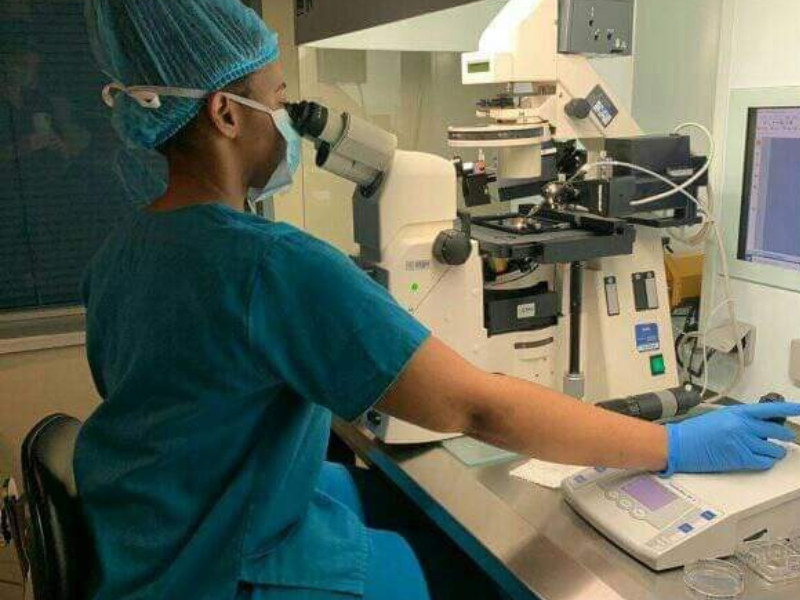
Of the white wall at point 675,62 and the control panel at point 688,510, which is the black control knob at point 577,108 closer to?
the white wall at point 675,62

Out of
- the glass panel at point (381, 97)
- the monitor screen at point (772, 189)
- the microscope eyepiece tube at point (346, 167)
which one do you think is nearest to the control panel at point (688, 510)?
the monitor screen at point (772, 189)

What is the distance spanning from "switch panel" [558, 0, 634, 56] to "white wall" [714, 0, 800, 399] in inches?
10.1

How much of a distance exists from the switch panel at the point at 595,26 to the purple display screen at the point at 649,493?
0.85 metres

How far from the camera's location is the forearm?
3.21 feet

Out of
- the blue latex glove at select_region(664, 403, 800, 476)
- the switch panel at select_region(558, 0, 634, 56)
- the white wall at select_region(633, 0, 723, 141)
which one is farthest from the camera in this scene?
the white wall at select_region(633, 0, 723, 141)

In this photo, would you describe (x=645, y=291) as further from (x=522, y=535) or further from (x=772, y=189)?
(x=522, y=535)

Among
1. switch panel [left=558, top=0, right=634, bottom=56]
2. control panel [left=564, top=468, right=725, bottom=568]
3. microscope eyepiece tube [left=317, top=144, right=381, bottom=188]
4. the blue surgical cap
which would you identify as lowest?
control panel [left=564, top=468, right=725, bottom=568]

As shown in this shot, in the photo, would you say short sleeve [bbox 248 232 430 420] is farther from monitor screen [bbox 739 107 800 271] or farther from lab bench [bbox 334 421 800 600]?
monitor screen [bbox 739 107 800 271]

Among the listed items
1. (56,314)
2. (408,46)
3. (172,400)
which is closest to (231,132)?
(172,400)

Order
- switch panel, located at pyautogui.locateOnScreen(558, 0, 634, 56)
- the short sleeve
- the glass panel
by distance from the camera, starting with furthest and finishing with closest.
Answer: the glass panel → switch panel, located at pyautogui.locateOnScreen(558, 0, 634, 56) → the short sleeve

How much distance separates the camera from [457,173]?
57.9 inches

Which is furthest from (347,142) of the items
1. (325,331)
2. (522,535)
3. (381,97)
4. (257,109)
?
(381,97)

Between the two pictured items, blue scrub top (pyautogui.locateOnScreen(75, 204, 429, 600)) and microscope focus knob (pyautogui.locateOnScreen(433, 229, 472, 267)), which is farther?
microscope focus knob (pyautogui.locateOnScreen(433, 229, 472, 267))

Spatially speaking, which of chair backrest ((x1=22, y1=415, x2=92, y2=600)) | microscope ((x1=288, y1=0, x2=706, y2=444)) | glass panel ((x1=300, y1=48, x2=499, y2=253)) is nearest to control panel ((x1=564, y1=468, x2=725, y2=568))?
microscope ((x1=288, y1=0, x2=706, y2=444))
